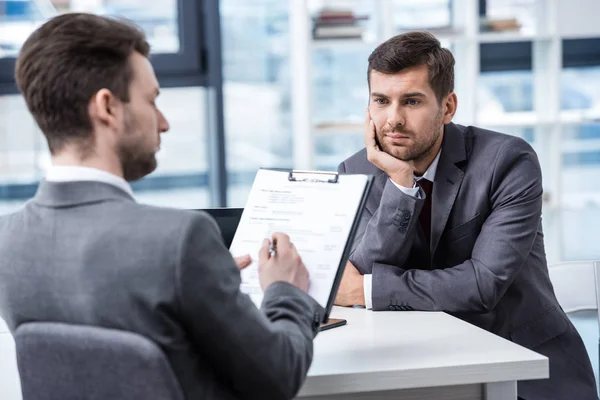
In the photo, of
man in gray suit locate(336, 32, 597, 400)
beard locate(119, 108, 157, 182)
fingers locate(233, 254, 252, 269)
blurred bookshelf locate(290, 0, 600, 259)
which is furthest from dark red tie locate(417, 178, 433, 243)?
blurred bookshelf locate(290, 0, 600, 259)

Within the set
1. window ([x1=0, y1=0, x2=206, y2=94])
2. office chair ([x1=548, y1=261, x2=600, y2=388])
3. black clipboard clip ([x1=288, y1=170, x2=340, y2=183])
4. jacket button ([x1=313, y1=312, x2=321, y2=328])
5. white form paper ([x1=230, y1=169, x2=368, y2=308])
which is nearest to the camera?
jacket button ([x1=313, y1=312, x2=321, y2=328])

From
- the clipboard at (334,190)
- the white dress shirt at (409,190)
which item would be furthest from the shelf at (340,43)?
the clipboard at (334,190)

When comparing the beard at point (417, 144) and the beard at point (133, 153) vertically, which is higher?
the beard at point (133, 153)

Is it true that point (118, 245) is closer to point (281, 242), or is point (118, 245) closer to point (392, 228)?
point (281, 242)

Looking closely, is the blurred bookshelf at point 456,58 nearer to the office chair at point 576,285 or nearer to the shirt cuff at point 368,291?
the office chair at point 576,285

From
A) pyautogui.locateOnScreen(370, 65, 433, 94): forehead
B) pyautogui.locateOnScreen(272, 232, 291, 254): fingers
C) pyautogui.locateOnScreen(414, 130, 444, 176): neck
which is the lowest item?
pyautogui.locateOnScreen(272, 232, 291, 254): fingers

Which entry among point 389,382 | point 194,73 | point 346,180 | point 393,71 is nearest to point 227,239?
point 346,180

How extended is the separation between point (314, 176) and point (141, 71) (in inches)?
20.9

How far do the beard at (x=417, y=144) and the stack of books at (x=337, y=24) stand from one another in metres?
2.08

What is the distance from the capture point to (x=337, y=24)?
174 inches

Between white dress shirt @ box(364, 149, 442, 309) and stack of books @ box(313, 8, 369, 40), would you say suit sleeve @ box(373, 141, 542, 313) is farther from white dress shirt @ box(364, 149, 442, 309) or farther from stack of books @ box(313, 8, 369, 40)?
stack of books @ box(313, 8, 369, 40)

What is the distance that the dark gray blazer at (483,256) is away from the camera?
2.17m

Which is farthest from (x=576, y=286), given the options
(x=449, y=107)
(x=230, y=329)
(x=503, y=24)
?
(x=503, y=24)

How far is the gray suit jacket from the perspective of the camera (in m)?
1.30
